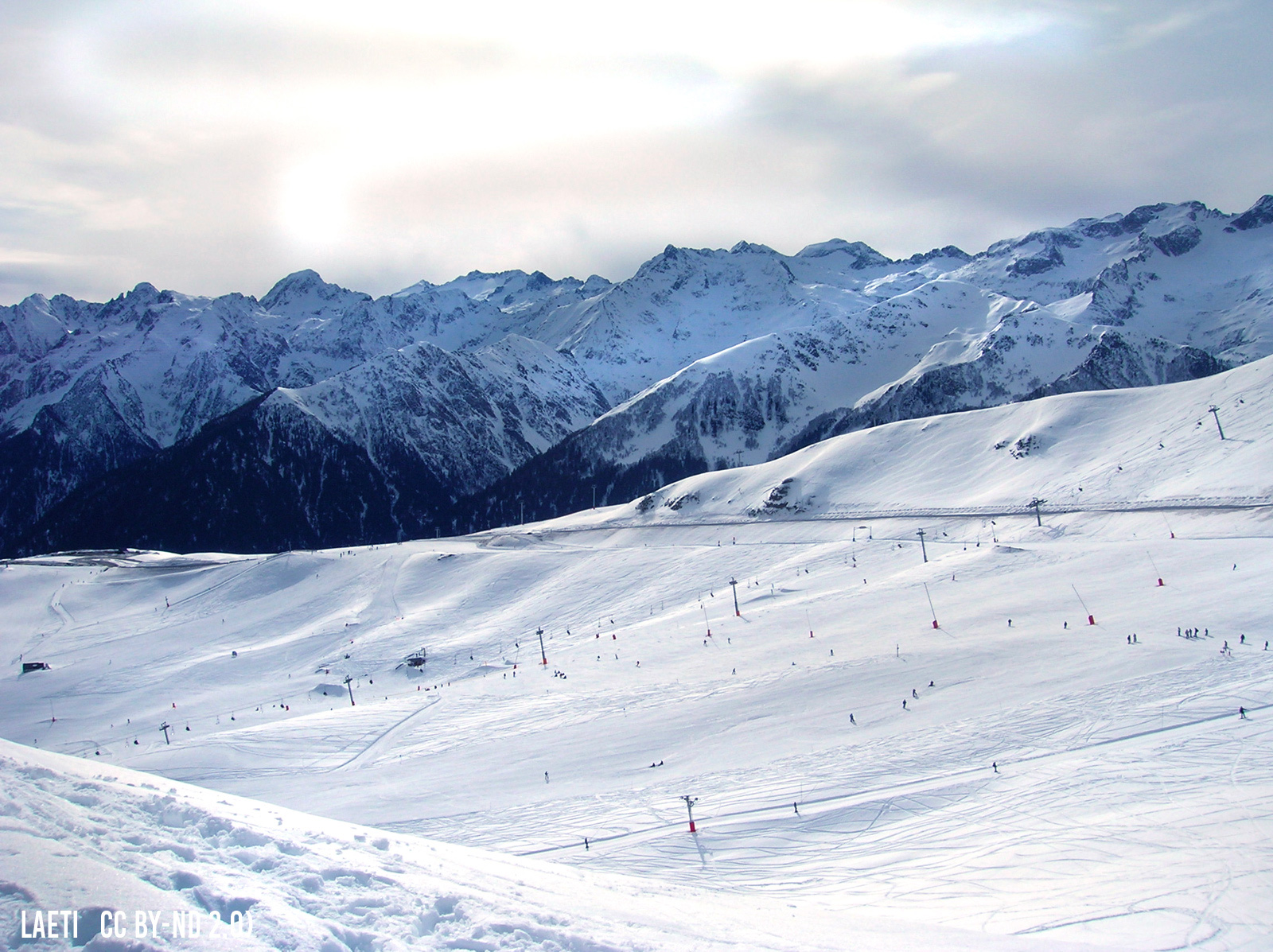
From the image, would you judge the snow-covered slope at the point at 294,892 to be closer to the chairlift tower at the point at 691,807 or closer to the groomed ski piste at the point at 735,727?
the groomed ski piste at the point at 735,727

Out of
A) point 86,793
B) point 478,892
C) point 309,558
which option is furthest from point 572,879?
point 309,558

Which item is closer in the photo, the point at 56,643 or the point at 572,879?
the point at 572,879

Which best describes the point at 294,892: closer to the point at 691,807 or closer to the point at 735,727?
the point at 691,807

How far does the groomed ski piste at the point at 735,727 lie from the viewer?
1672 cm

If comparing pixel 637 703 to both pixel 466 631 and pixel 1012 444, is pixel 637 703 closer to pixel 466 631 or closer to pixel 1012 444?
→ pixel 466 631

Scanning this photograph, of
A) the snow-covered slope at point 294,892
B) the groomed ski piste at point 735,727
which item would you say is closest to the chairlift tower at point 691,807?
the groomed ski piste at point 735,727

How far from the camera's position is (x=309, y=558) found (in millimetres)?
107438

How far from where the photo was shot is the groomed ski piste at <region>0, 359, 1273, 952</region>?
1672cm

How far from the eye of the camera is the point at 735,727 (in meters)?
40.5

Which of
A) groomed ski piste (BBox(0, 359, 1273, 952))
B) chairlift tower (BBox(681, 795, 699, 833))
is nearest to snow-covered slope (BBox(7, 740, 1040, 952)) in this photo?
groomed ski piste (BBox(0, 359, 1273, 952))

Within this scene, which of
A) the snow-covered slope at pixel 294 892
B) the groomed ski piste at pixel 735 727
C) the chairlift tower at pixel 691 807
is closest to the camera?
the snow-covered slope at pixel 294 892

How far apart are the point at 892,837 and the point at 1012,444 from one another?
277 ft

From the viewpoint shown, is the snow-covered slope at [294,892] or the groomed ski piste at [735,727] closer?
the snow-covered slope at [294,892]

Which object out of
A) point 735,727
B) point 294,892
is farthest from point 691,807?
point 294,892
